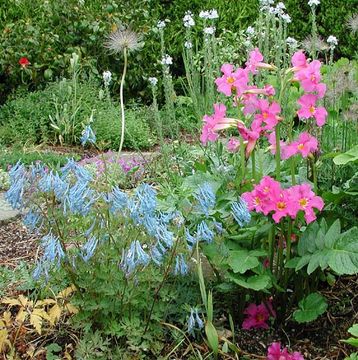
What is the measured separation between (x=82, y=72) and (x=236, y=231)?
4441mm

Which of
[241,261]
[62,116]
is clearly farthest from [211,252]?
[62,116]

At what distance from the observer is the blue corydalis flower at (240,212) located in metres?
2.50

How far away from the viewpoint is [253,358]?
109 inches

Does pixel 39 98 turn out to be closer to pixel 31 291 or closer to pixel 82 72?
pixel 82 72

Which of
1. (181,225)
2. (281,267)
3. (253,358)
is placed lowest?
(253,358)

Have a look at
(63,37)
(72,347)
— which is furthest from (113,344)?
(63,37)

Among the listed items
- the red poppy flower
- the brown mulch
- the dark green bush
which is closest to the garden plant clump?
the brown mulch

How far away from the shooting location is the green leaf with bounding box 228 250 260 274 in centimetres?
252

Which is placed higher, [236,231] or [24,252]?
[236,231]

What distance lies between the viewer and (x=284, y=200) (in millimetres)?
2535

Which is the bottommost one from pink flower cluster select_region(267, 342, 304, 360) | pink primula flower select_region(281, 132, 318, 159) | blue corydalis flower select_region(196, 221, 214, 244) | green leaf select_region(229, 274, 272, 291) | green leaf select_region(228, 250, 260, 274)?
pink flower cluster select_region(267, 342, 304, 360)

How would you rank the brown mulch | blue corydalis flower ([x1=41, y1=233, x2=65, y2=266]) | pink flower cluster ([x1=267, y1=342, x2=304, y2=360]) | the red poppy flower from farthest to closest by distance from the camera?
the red poppy flower
the brown mulch
pink flower cluster ([x1=267, y1=342, x2=304, y2=360])
blue corydalis flower ([x1=41, y1=233, x2=65, y2=266])

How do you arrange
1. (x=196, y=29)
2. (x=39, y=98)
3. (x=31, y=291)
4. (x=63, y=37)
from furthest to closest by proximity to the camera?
1. (x=196, y=29)
2. (x=63, y=37)
3. (x=39, y=98)
4. (x=31, y=291)

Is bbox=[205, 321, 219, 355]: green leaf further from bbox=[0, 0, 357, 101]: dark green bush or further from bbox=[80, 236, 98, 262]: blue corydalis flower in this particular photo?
bbox=[0, 0, 357, 101]: dark green bush
